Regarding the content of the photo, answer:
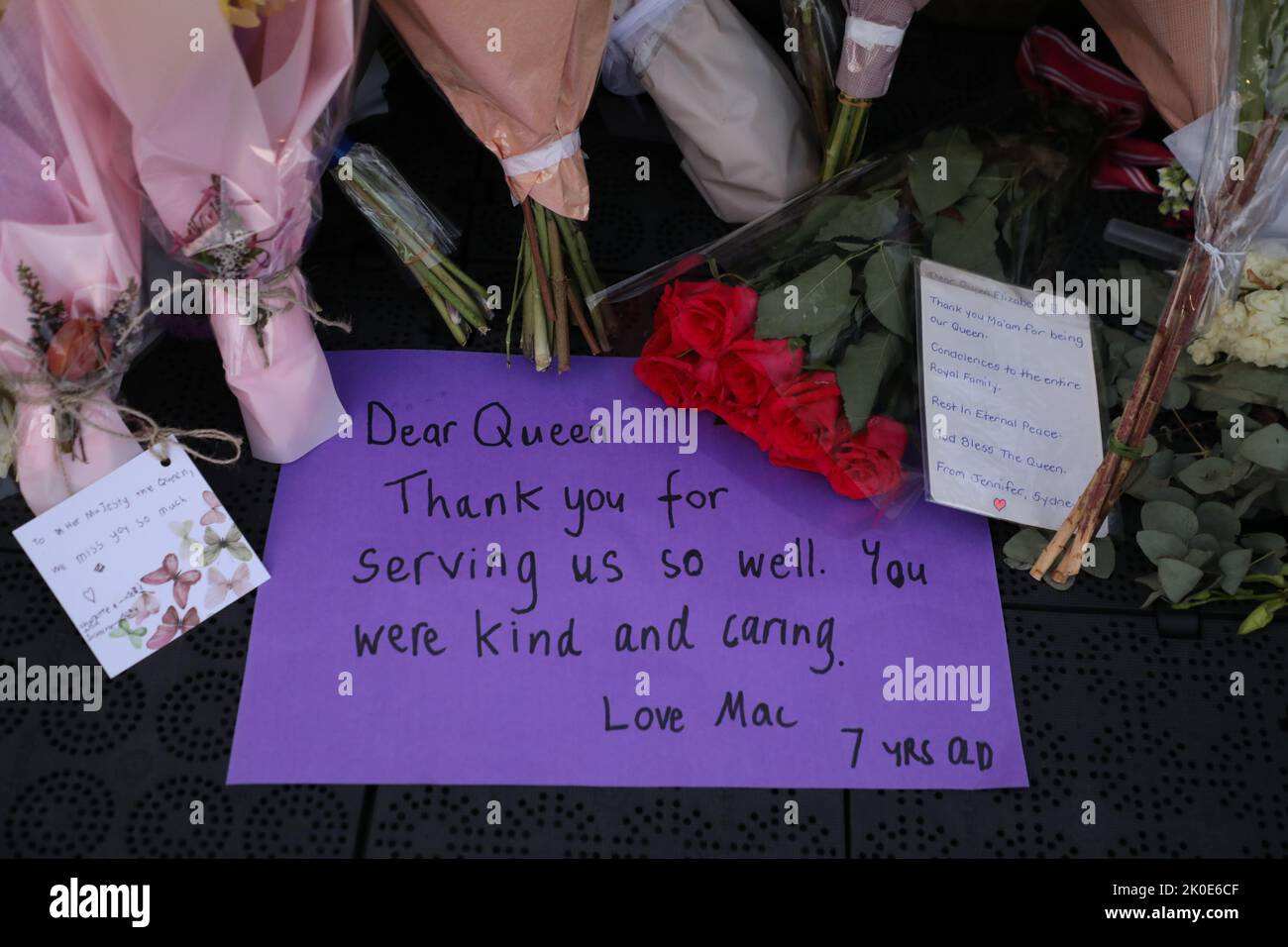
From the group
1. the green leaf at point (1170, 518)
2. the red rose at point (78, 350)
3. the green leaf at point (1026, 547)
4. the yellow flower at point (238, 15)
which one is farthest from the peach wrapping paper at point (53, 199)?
the green leaf at point (1170, 518)

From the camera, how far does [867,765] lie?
0.85m

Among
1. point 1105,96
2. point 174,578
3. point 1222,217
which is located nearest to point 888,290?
point 1222,217

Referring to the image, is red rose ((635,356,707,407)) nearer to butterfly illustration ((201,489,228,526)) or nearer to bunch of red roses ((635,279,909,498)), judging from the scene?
bunch of red roses ((635,279,909,498))

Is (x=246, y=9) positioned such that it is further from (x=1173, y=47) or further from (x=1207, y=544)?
(x=1207, y=544)

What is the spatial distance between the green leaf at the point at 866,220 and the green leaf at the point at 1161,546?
371 millimetres

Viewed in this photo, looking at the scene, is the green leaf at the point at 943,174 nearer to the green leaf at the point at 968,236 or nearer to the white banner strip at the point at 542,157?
the green leaf at the point at 968,236

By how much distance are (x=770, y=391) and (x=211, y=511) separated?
51 centimetres

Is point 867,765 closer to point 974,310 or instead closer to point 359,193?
point 974,310

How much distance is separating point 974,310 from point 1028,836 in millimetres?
479

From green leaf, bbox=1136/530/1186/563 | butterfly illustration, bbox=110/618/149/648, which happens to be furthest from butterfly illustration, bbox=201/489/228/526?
green leaf, bbox=1136/530/1186/563

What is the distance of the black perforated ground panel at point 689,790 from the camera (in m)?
0.80

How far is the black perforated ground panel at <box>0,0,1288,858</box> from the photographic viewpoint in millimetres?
802

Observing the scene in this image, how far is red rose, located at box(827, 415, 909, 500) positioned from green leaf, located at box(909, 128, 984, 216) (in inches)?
8.9
